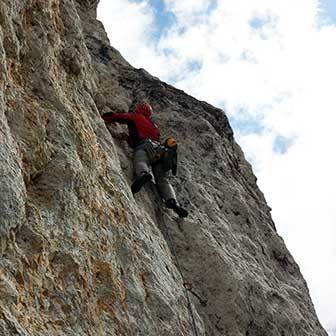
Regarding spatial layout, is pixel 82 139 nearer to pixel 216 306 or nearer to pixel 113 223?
pixel 113 223

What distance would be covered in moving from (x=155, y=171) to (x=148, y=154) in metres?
0.38

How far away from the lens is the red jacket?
11.1 m

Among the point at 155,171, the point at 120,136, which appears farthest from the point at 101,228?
the point at 120,136

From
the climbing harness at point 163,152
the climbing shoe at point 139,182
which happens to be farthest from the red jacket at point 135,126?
the climbing shoe at point 139,182

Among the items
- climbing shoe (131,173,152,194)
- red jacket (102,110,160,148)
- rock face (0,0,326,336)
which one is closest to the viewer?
rock face (0,0,326,336)

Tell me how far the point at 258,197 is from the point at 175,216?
4451 millimetres

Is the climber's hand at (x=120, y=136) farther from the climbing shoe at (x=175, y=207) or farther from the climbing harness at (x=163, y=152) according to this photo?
the climbing shoe at (x=175, y=207)

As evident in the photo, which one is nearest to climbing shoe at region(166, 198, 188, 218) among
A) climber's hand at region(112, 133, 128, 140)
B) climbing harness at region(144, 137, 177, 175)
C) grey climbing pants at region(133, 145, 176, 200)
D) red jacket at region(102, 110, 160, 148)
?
grey climbing pants at region(133, 145, 176, 200)

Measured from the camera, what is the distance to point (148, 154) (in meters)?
10.7

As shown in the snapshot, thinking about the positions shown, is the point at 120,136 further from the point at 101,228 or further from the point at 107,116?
the point at 101,228

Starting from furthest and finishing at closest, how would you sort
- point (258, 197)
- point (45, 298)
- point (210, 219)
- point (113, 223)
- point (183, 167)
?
point (258, 197)
point (183, 167)
point (210, 219)
point (113, 223)
point (45, 298)

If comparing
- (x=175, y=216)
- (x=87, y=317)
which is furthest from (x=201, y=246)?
(x=87, y=317)

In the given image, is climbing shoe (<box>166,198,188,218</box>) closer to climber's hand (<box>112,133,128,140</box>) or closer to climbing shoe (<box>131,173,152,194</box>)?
climbing shoe (<box>131,173,152,194</box>)

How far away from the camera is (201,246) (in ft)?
33.2
